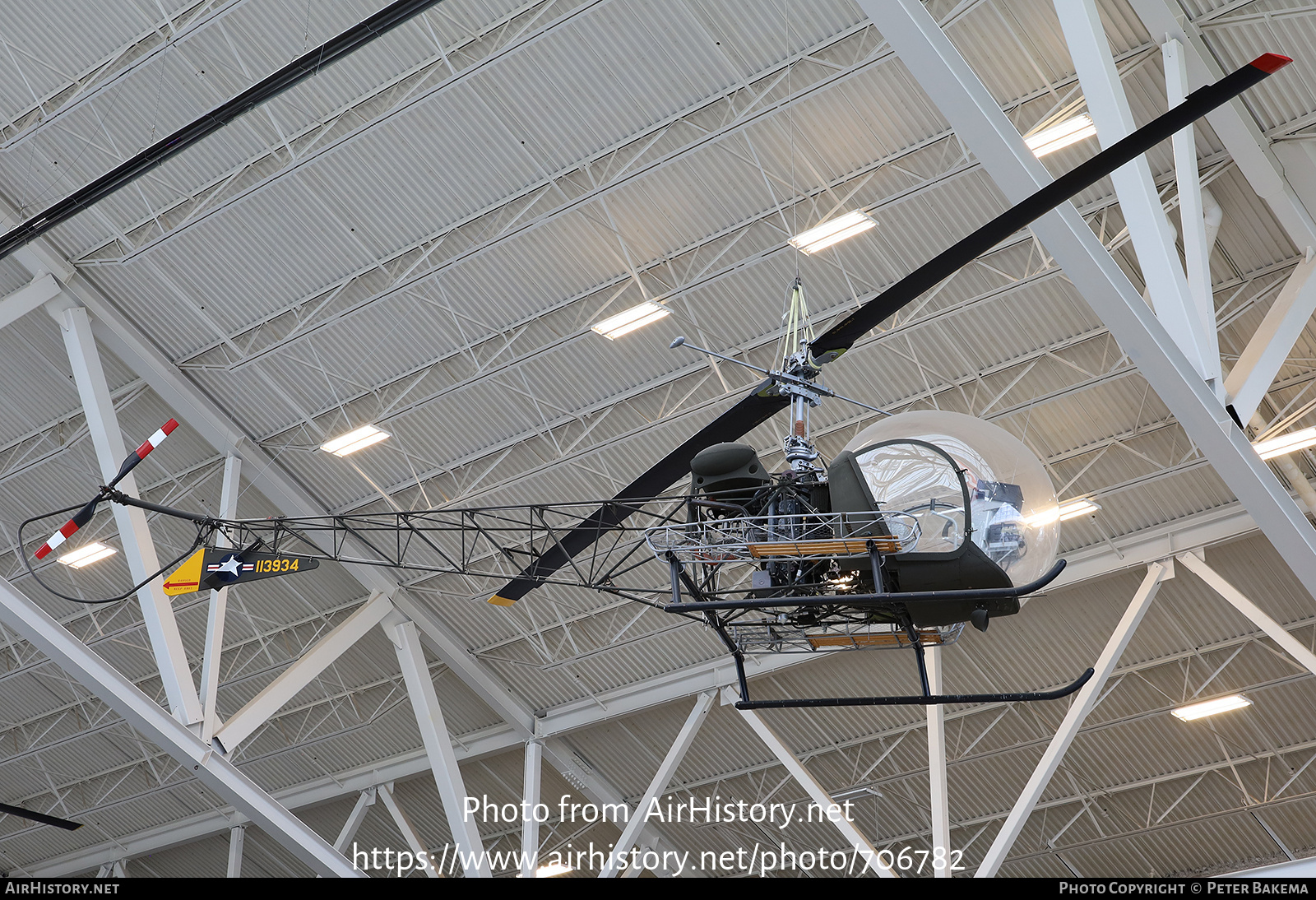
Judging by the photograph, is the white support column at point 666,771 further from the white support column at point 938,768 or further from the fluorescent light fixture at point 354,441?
the fluorescent light fixture at point 354,441

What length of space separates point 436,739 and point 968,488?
14.0 metres

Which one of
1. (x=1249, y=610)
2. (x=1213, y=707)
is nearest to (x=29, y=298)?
(x=1249, y=610)

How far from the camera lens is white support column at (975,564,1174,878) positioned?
15.7 metres

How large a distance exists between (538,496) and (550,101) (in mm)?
6386

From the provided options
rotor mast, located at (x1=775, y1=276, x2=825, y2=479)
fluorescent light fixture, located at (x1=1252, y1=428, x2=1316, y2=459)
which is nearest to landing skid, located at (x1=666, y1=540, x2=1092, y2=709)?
rotor mast, located at (x1=775, y1=276, x2=825, y2=479)

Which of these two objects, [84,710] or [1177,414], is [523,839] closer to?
[84,710]

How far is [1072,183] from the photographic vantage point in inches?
273

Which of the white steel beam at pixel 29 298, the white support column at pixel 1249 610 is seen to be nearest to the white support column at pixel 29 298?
the white steel beam at pixel 29 298

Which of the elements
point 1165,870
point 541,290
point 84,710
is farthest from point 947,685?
point 84,710

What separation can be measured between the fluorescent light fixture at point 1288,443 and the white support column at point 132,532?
48.0 ft

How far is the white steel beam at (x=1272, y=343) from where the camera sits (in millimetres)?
11180

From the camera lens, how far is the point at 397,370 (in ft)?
57.1

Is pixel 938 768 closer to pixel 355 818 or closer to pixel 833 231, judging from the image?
pixel 833 231

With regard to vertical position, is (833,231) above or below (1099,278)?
above
